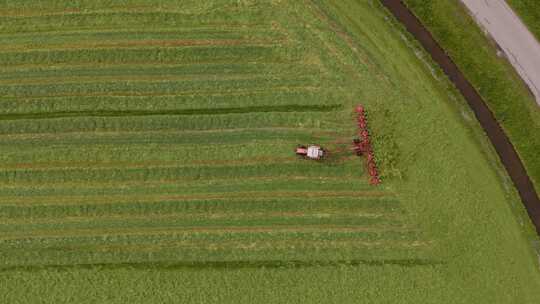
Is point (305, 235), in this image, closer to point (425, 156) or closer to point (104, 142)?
point (425, 156)

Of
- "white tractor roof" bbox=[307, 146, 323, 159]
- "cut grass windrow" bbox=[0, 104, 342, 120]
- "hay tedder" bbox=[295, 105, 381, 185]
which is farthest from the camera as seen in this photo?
"cut grass windrow" bbox=[0, 104, 342, 120]

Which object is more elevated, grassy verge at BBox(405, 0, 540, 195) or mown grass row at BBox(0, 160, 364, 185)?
grassy verge at BBox(405, 0, 540, 195)

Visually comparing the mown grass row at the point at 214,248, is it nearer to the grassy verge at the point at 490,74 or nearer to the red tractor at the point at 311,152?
the red tractor at the point at 311,152

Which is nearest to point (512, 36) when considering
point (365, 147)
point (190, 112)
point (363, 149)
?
point (365, 147)

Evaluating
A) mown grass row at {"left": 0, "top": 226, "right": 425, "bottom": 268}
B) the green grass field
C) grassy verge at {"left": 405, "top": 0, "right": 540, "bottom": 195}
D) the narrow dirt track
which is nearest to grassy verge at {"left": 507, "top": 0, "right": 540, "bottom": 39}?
grassy verge at {"left": 405, "top": 0, "right": 540, "bottom": 195}

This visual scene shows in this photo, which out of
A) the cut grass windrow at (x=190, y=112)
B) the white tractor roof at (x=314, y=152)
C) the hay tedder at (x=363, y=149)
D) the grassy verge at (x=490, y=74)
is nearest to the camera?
the white tractor roof at (x=314, y=152)

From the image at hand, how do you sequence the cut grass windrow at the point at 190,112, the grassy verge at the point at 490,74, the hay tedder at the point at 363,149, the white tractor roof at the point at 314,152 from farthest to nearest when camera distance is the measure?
the grassy verge at the point at 490,74 → the cut grass windrow at the point at 190,112 → the hay tedder at the point at 363,149 → the white tractor roof at the point at 314,152

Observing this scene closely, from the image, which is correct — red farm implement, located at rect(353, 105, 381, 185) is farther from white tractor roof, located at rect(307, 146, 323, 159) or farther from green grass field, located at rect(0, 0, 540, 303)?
white tractor roof, located at rect(307, 146, 323, 159)

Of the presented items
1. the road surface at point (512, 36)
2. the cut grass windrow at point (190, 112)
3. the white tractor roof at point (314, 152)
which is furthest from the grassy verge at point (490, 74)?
the white tractor roof at point (314, 152)
